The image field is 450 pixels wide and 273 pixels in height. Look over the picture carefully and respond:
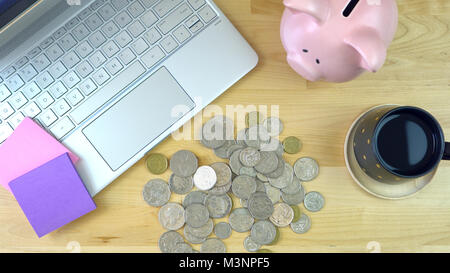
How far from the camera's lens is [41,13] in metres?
0.53

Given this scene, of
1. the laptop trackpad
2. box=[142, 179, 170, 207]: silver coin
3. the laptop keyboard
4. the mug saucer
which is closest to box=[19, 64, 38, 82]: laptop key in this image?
the laptop keyboard

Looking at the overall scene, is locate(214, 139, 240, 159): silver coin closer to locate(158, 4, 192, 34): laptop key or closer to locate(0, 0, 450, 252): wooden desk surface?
locate(0, 0, 450, 252): wooden desk surface

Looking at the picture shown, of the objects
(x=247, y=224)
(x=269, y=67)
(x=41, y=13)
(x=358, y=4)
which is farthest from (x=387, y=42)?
(x=41, y=13)

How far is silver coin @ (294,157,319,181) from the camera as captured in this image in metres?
0.57

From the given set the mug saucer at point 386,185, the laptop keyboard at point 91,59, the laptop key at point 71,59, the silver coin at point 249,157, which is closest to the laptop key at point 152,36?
the laptop keyboard at point 91,59

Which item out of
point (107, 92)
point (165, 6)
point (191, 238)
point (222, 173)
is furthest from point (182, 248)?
point (165, 6)

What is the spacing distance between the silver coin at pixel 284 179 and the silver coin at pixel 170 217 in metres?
0.14

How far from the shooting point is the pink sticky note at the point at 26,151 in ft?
1.76

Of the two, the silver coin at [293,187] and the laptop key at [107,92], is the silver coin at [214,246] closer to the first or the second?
the silver coin at [293,187]

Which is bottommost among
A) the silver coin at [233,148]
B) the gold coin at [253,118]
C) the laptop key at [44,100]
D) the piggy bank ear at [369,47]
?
the silver coin at [233,148]

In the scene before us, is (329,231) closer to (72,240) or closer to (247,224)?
(247,224)

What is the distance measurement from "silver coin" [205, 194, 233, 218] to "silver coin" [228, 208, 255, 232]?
11mm

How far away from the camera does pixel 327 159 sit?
575 millimetres

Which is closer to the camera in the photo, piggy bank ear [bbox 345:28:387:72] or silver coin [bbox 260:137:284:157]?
piggy bank ear [bbox 345:28:387:72]
